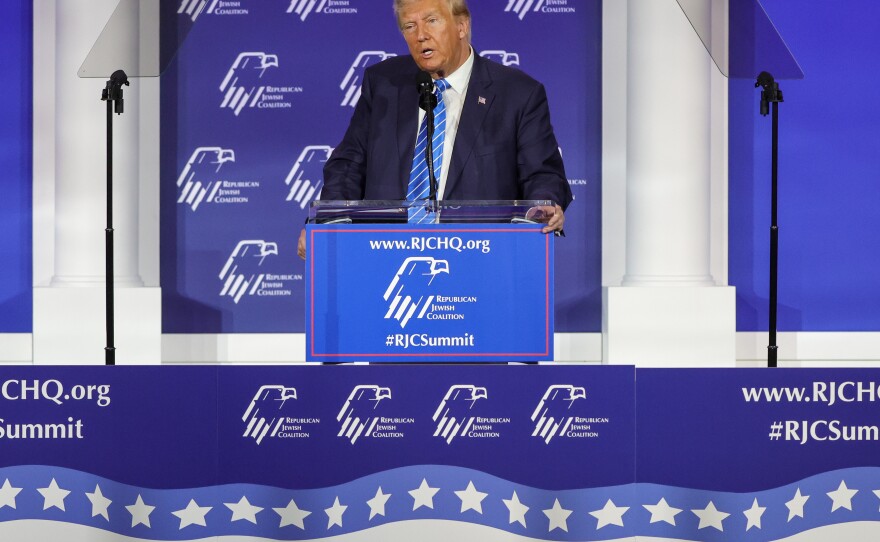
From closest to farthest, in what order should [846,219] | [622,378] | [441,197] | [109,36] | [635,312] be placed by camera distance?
[622,378], [441,197], [109,36], [635,312], [846,219]

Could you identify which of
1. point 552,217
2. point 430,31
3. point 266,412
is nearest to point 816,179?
point 430,31

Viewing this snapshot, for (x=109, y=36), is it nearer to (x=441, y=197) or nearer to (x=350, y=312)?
(x=441, y=197)

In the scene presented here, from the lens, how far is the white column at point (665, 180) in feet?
17.0

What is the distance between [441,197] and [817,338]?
357 centimetres

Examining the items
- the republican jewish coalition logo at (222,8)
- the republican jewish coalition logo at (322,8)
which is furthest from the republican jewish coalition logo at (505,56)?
the republican jewish coalition logo at (222,8)

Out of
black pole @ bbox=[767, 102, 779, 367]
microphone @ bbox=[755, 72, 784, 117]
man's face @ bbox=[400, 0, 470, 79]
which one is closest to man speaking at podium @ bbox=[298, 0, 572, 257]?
man's face @ bbox=[400, 0, 470, 79]

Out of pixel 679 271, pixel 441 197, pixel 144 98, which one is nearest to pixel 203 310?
pixel 144 98

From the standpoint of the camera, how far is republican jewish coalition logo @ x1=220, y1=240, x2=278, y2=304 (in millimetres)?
5664

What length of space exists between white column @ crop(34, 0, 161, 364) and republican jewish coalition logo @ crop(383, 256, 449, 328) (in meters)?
3.41

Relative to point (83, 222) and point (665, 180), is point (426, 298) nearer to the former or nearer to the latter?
point (665, 180)

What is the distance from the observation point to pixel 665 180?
523 cm

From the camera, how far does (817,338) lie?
5602mm

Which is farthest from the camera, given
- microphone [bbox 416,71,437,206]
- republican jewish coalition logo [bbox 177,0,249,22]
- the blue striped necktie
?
republican jewish coalition logo [bbox 177,0,249,22]

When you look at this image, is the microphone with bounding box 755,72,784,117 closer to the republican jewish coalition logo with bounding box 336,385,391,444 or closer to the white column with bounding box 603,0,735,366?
the white column with bounding box 603,0,735,366
